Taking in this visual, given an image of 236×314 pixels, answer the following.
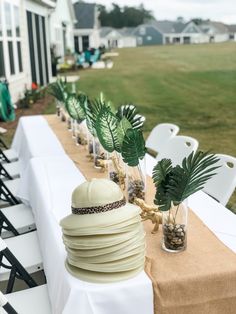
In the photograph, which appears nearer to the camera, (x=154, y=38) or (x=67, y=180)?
(x=67, y=180)

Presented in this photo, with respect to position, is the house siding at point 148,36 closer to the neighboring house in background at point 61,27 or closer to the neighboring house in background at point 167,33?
the neighboring house in background at point 167,33

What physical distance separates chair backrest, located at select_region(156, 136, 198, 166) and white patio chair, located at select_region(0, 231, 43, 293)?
1393 millimetres

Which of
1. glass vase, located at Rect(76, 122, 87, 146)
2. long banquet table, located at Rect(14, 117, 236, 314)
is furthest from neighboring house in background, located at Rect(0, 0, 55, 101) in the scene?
long banquet table, located at Rect(14, 117, 236, 314)

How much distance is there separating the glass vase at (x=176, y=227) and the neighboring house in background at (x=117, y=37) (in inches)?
2890

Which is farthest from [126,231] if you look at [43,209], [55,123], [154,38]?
[154,38]

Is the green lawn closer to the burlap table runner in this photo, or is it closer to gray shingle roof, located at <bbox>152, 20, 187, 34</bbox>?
the burlap table runner

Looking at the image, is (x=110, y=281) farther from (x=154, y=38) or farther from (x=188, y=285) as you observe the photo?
(x=154, y=38)

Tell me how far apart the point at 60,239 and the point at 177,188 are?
728 millimetres

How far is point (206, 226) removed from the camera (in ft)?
8.00

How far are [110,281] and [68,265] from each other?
230 millimetres

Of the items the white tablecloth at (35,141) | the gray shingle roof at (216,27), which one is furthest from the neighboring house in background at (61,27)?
the gray shingle roof at (216,27)

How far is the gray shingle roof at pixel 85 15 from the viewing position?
41.2 metres

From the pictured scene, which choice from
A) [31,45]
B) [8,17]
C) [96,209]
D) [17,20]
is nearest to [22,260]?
[96,209]

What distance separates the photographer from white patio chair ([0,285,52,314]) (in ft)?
7.52
